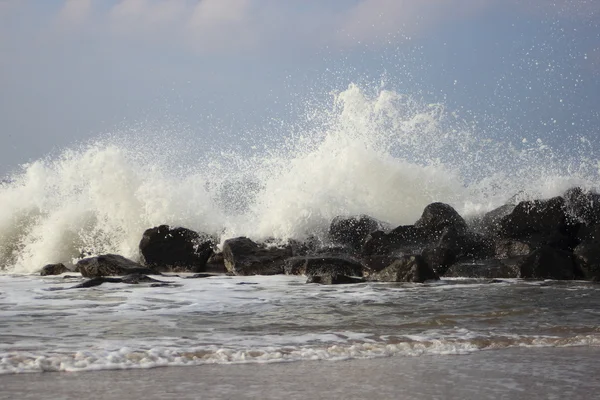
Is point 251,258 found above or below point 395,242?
below

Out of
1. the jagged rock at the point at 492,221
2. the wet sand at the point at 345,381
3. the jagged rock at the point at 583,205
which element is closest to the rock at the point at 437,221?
the jagged rock at the point at 492,221

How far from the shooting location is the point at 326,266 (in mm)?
10602

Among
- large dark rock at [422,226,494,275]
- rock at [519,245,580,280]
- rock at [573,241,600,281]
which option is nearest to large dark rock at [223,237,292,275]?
large dark rock at [422,226,494,275]

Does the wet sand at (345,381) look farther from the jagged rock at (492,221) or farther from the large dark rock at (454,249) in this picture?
the jagged rock at (492,221)

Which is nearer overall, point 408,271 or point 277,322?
point 277,322

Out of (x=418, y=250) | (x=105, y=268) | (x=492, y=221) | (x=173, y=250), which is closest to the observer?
(x=105, y=268)

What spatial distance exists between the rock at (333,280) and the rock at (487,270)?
57.0 inches

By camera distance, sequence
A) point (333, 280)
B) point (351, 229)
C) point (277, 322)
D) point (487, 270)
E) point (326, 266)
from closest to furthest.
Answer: point (277, 322)
point (333, 280)
point (487, 270)
point (326, 266)
point (351, 229)

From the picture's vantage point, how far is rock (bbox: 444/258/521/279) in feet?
33.3

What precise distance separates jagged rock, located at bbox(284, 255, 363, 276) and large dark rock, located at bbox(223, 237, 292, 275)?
529mm

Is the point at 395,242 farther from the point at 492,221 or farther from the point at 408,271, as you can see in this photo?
the point at 408,271

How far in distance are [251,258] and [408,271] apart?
112 inches

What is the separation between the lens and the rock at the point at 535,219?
11242mm

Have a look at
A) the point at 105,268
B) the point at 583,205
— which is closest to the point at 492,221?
the point at 583,205
